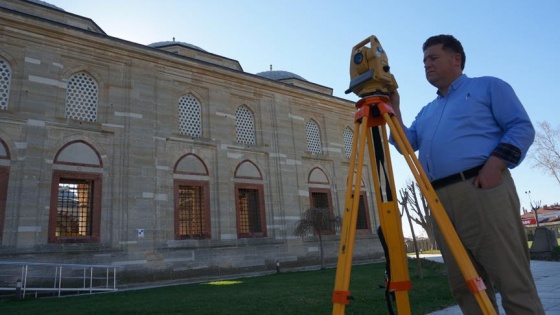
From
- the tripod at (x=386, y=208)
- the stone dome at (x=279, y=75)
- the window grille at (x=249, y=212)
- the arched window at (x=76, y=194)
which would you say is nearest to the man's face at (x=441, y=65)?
the tripod at (x=386, y=208)

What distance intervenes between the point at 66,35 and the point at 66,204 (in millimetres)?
5924

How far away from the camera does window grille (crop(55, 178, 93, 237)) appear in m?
12.0

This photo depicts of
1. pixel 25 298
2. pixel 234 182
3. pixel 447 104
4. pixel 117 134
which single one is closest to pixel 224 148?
pixel 234 182

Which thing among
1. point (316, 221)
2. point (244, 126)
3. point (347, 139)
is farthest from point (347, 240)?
point (347, 139)

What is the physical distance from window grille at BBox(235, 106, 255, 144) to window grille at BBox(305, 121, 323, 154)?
323cm

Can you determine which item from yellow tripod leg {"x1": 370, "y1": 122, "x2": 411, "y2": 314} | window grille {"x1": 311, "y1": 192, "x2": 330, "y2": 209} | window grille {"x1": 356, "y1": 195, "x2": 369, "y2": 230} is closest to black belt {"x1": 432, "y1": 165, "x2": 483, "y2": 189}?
yellow tripod leg {"x1": 370, "y1": 122, "x2": 411, "y2": 314}

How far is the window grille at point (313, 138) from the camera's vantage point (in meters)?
19.1

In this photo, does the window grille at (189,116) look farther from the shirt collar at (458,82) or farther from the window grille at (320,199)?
the shirt collar at (458,82)

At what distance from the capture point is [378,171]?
2117 millimetres

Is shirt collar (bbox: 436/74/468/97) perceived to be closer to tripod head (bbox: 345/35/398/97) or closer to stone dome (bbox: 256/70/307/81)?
tripod head (bbox: 345/35/398/97)

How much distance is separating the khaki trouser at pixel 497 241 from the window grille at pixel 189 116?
14068mm

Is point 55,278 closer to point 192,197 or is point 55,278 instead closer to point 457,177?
point 192,197

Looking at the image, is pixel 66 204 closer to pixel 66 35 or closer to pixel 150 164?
pixel 150 164

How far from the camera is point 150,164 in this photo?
1368 centimetres
